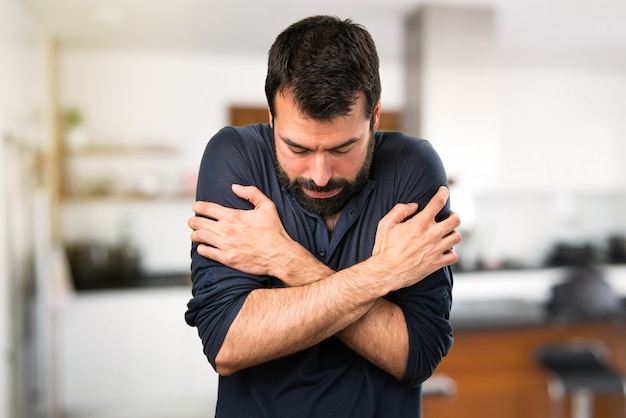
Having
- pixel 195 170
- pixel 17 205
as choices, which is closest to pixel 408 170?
pixel 17 205

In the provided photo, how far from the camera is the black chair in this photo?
108 inches

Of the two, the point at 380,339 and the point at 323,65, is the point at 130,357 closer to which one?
the point at 380,339

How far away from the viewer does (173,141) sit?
4.48 m

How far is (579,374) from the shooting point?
9.26ft

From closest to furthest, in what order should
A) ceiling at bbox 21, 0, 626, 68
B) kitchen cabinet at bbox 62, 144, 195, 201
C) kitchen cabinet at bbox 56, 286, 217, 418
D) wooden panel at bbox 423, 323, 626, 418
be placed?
wooden panel at bbox 423, 323, 626, 418, ceiling at bbox 21, 0, 626, 68, kitchen cabinet at bbox 56, 286, 217, 418, kitchen cabinet at bbox 62, 144, 195, 201

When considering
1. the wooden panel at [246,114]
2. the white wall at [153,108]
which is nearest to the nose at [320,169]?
the white wall at [153,108]

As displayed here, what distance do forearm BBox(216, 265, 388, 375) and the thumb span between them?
0.53 ft

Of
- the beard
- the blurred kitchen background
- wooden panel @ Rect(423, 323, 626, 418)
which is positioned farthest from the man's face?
wooden panel @ Rect(423, 323, 626, 418)

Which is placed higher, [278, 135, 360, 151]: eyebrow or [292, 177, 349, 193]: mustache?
[278, 135, 360, 151]: eyebrow

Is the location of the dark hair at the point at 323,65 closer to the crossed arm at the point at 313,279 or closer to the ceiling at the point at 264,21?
the crossed arm at the point at 313,279

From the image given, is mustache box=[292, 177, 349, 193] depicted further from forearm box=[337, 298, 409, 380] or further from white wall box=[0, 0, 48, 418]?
white wall box=[0, 0, 48, 418]

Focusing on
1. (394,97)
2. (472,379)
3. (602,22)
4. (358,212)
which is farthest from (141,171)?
(358,212)

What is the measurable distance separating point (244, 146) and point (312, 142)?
0.16 metres

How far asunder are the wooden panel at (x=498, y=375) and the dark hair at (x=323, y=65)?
2245 mm
